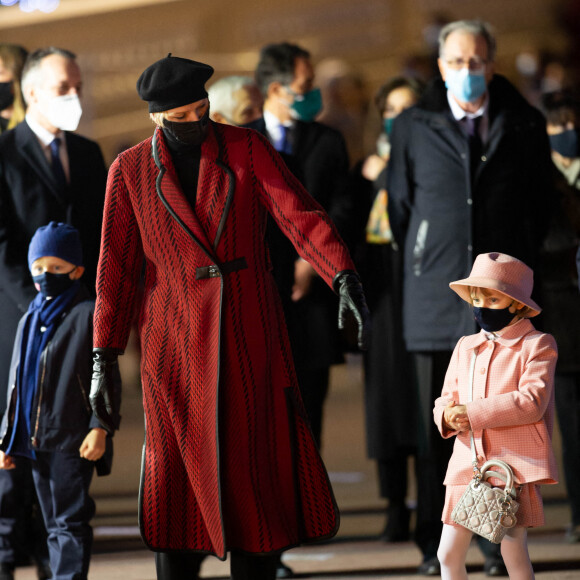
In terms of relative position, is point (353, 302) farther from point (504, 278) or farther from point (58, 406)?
point (58, 406)

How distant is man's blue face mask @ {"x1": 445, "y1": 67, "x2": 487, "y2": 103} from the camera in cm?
A: 637

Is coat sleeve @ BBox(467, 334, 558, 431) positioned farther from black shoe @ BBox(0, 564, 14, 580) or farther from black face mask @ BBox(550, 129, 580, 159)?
black face mask @ BBox(550, 129, 580, 159)

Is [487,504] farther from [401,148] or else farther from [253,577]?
[401,148]

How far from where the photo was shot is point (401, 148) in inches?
259

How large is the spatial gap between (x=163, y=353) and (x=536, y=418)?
126 cm

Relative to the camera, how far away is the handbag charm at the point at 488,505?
15.9ft

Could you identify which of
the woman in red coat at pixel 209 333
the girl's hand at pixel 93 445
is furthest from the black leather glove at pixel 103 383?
the girl's hand at pixel 93 445

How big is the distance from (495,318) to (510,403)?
31cm

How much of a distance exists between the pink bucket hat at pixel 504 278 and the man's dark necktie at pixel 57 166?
81.7 inches

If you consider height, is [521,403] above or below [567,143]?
below

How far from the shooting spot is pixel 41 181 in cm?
638

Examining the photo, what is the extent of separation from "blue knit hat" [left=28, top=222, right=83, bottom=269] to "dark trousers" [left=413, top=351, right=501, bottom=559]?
5.23 ft


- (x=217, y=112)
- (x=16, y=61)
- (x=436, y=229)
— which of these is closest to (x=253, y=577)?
(x=436, y=229)

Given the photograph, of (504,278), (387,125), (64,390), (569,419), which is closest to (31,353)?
(64,390)
